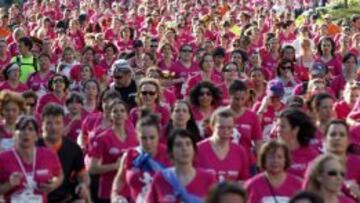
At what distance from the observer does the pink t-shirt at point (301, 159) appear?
9.12 m

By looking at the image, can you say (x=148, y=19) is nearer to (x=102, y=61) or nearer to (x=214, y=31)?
(x=214, y=31)

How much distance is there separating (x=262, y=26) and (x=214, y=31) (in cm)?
113

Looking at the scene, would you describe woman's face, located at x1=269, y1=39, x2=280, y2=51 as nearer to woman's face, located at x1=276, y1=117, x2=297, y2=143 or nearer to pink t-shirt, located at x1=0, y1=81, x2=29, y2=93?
pink t-shirt, located at x1=0, y1=81, x2=29, y2=93

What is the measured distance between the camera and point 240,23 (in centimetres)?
2566

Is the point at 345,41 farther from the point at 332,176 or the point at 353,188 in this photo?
the point at 332,176

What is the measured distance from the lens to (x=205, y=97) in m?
11.6

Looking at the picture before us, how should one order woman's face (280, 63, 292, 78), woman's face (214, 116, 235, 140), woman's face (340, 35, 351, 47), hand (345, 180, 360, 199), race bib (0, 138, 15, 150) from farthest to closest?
1. woman's face (340, 35, 351, 47)
2. woman's face (280, 63, 292, 78)
3. race bib (0, 138, 15, 150)
4. woman's face (214, 116, 235, 140)
5. hand (345, 180, 360, 199)

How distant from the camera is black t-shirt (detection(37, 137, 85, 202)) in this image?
9.58 meters

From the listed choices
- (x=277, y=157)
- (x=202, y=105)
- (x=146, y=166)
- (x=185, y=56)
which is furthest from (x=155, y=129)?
(x=185, y=56)

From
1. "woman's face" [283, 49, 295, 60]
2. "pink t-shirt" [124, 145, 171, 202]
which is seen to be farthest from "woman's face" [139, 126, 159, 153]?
"woman's face" [283, 49, 295, 60]

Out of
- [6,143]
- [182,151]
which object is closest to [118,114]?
[6,143]

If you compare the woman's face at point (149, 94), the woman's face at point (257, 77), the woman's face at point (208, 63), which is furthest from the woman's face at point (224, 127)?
the woman's face at point (208, 63)

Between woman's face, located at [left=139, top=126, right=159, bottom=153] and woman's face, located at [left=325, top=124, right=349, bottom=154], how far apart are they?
4.84 ft

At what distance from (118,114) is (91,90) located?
2.32 meters
